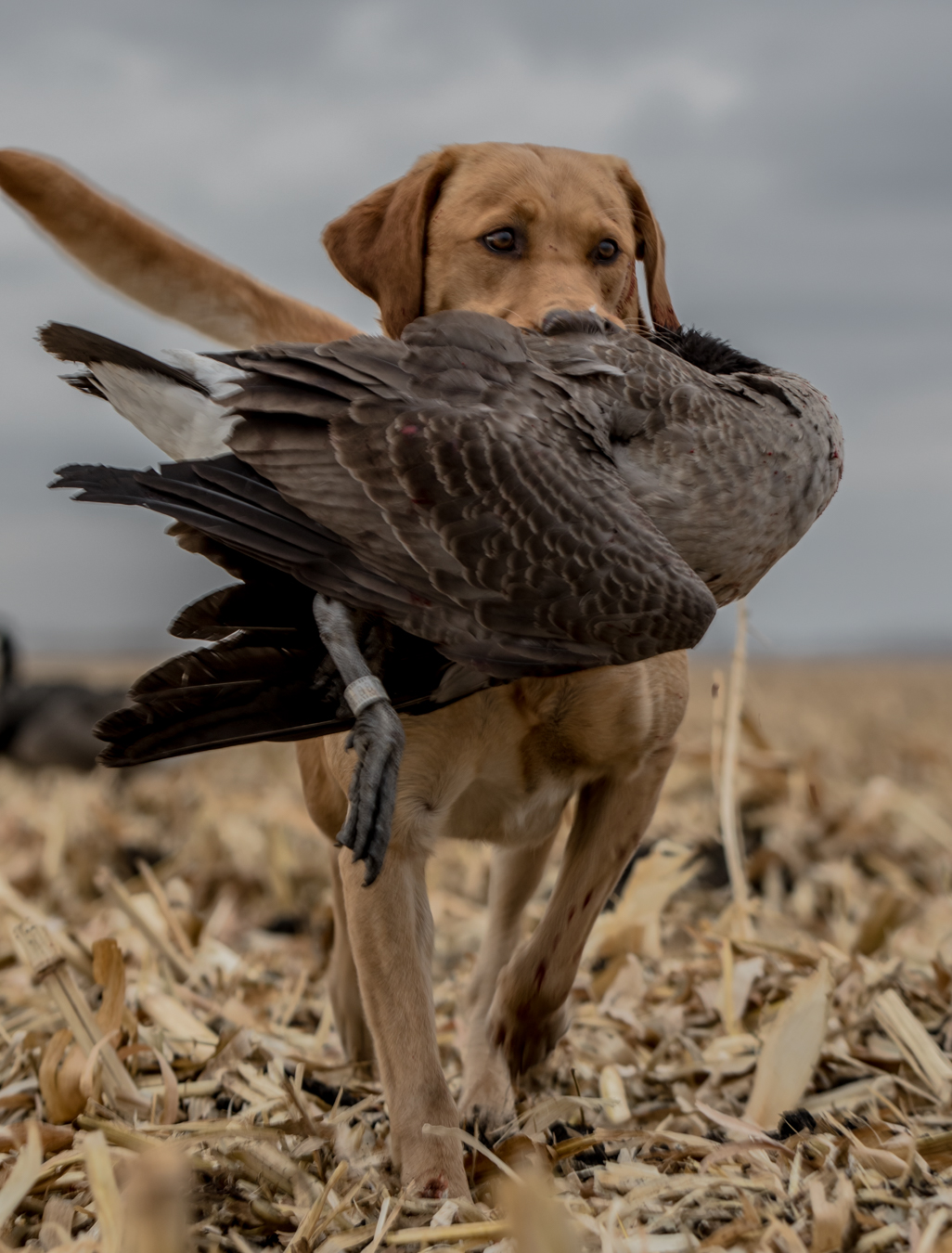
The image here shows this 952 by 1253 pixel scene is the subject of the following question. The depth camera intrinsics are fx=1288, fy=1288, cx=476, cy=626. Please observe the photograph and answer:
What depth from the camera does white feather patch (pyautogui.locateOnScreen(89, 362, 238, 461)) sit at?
8.78ft

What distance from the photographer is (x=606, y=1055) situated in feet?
13.1

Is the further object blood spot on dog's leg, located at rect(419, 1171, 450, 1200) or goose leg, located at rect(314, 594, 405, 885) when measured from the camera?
blood spot on dog's leg, located at rect(419, 1171, 450, 1200)

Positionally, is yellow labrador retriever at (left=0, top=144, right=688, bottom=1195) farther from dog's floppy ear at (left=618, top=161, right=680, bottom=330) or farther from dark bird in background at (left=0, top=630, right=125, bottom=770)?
dark bird in background at (left=0, top=630, right=125, bottom=770)

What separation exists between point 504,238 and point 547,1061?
2.25 m

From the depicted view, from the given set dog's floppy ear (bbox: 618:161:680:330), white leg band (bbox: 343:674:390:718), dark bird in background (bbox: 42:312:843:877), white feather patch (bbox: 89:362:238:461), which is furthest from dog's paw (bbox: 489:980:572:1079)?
dog's floppy ear (bbox: 618:161:680:330)

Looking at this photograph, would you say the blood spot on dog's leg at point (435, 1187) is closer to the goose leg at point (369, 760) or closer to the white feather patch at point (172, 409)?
the goose leg at point (369, 760)

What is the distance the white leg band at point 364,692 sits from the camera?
2.44 metres

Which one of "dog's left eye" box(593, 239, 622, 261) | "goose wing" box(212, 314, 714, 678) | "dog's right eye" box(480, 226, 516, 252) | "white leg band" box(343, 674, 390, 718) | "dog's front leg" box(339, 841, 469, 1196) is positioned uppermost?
"dog's right eye" box(480, 226, 516, 252)

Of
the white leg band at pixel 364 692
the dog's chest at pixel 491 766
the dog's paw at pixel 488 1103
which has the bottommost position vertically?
the dog's paw at pixel 488 1103

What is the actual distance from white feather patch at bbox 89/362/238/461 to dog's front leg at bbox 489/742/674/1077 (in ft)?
4.50

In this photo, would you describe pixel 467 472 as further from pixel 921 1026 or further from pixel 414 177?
pixel 921 1026

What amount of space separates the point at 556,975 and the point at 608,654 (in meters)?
1.23

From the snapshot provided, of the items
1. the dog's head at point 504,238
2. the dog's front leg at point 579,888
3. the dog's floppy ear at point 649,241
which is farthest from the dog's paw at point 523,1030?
the dog's floppy ear at point 649,241

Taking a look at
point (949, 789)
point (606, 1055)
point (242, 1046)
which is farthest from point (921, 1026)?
point (949, 789)
